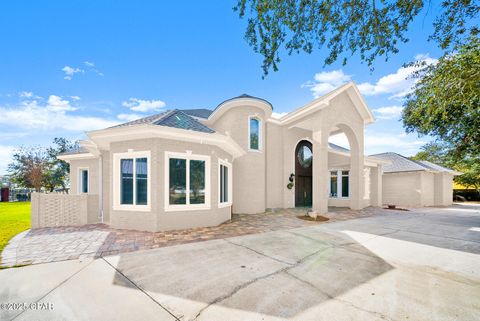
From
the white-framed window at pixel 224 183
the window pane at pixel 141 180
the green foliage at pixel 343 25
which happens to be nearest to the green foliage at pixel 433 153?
the green foliage at pixel 343 25

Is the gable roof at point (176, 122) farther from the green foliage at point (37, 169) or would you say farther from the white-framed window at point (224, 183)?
the green foliage at point (37, 169)

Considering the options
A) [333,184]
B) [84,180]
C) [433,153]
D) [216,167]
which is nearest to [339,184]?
[333,184]

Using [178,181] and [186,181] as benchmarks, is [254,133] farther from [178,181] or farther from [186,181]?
[178,181]

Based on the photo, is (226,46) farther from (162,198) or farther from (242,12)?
(162,198)

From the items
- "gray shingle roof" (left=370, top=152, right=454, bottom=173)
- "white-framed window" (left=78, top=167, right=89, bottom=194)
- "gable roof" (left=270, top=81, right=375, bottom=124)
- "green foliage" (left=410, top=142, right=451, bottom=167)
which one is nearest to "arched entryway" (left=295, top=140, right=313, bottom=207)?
"gable roof" (left=270, top=81, right=375, bottom=124)

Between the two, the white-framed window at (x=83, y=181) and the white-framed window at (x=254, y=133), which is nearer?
the white-framed window at (x=254, y=133)

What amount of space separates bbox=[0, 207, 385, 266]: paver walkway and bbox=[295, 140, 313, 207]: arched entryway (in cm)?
676

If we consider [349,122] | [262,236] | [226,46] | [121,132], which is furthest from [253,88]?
[262,236]

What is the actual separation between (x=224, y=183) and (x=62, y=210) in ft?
22.4

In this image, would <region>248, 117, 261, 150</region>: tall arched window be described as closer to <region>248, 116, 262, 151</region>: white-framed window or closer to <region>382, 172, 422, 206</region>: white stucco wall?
<region>248, 116, 262, 151</region>: white-framed window

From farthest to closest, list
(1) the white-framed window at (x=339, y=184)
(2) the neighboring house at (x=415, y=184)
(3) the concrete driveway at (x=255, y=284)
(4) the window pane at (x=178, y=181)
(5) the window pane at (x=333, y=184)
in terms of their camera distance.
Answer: (2) the neighboring house at (x=415, y=184) → (5) the window pane at (x=333, y=184) → (1) the white-framed window at (x=339, y=184) → (4) the window pane at (x=178, y=181) → (3) the concrete driveway at (x=255, y=284)

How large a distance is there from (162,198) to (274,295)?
5320mm

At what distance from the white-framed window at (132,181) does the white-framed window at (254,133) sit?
6347 millimetres

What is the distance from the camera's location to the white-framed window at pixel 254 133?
12.3m
